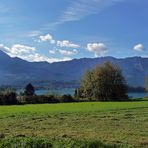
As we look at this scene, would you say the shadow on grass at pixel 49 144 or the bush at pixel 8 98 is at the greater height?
the bush at pixel 8 98

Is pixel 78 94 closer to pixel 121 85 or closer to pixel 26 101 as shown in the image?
pixel 121 85

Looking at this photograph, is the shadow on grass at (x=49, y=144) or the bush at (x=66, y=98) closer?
the shadow on grass at (x=49, y=144)

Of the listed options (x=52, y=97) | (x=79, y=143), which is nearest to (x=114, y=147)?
(x=79, y=143)

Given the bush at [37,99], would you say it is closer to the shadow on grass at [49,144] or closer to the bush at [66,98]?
the bush at [66,98]

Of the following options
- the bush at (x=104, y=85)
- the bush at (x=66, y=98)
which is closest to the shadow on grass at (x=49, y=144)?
the bush at (x=66, y=98)

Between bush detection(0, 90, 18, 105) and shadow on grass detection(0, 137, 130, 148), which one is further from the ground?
bush detection(0, 90, 18, 105)

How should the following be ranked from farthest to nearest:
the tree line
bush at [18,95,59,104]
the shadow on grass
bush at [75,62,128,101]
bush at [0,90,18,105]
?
bush at [75,62,128,101] < the tree line < bush at [18,95,59,104] < bush at [0,90,18,105] < the shadow on grass

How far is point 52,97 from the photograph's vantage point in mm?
102500

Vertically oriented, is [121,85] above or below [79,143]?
above

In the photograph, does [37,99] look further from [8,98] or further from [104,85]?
[104,85]

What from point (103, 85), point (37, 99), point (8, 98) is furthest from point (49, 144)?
point (103, 85)

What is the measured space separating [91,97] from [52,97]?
17.6 meters

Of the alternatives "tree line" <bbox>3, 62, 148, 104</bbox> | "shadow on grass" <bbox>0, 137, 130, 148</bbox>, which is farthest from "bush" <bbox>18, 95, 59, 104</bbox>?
"shadow on grass" <bbox>0, 137, 130, 148</bbox>

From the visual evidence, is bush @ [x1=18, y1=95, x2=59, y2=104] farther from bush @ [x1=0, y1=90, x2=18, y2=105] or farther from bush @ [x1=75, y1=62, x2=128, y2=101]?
bush @ [x1=75, y1=62, x2=128, y2=101]
